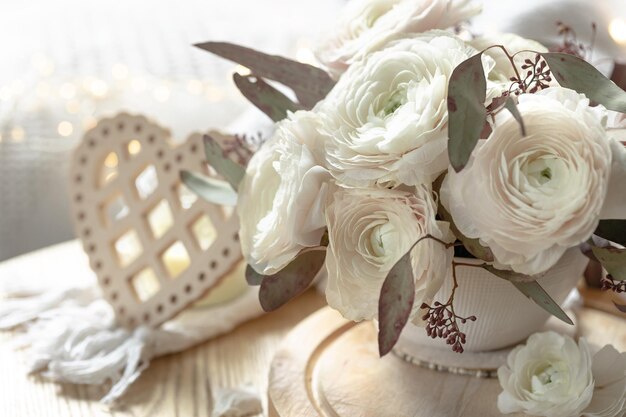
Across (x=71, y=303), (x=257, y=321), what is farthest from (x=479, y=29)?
(x=71, y=303)

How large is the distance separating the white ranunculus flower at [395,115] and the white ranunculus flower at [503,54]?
0.14 ft

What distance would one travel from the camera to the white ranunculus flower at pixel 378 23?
649 millimetres

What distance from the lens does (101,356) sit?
2.82ft

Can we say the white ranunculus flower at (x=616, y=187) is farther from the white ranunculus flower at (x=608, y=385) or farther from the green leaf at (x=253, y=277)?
the green leaf at (x=253, y=277)

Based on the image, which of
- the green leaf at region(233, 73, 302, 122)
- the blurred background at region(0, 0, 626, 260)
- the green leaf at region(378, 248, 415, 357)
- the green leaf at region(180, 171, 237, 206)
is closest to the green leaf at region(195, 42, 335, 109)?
the green leaf at region(233, 73, 302, 122)

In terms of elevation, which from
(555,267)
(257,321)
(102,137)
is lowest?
(257,321)

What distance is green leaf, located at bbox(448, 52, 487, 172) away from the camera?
0.52 m

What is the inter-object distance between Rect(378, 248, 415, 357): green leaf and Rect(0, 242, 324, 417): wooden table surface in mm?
281

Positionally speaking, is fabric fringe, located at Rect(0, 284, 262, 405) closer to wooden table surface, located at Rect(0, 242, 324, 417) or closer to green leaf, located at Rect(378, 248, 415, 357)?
wooden table surface, located at Rect(0, 242, 324, 417)

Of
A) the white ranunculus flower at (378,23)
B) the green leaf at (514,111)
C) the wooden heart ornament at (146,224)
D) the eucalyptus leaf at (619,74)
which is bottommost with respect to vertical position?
the wooden heart ornament at (146,224)

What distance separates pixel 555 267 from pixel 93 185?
528 millimetres

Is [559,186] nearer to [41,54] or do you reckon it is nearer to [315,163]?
[315,163]

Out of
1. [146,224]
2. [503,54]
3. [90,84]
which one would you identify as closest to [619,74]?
[503,54]

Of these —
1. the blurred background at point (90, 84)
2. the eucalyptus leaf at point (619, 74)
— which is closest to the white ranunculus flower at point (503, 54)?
the eucalyptus leaf at point (619, 74)
